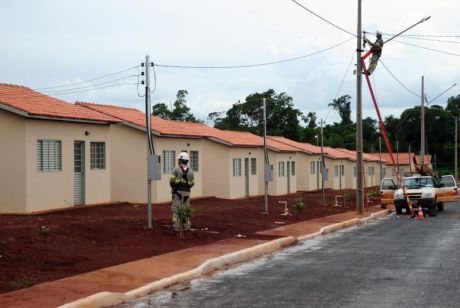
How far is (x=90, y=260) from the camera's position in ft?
39.7

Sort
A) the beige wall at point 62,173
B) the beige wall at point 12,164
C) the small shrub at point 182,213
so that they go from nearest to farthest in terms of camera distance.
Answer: the small shrub at point 182,213
the beige wall at point 12,164
the beige wall at point 62,173

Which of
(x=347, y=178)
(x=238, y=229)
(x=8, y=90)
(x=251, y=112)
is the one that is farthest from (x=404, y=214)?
(x=251, y=112)

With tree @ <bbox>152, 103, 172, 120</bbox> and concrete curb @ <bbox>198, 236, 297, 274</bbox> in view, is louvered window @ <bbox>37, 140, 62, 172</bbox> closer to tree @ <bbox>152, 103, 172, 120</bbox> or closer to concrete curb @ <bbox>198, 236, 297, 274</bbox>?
concrete curb @ <bbox>198, 236, 297, 274</bbox>

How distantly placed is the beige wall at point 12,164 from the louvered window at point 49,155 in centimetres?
82

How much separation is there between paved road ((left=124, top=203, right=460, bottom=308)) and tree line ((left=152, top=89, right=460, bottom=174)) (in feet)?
205

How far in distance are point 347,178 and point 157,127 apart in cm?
3755

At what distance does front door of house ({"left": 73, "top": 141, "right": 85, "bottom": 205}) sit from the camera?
24.4 metres

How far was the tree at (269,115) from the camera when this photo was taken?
84500 mm

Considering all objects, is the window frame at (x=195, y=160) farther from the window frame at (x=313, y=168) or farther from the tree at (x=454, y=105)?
the tree at (x=454, y=105)

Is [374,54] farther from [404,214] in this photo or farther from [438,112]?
[438,112]

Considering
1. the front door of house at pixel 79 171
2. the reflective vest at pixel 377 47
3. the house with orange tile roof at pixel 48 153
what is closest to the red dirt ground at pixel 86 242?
the house with orange tile roof at pixel 48 153

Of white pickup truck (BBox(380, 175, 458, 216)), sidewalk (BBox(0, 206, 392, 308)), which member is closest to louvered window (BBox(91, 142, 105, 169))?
sidewalk (BBox(0, 206, 392, 308))

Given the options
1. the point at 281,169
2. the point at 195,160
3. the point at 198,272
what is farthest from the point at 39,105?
the point at 281,169

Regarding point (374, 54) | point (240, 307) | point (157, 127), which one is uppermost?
point (374, 54)
